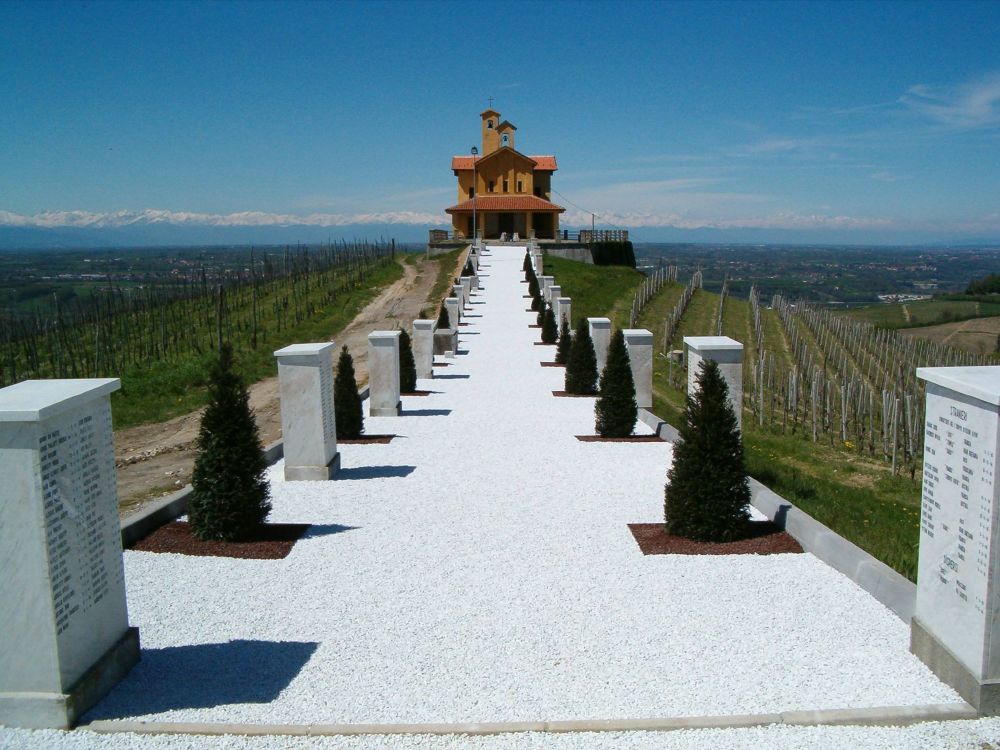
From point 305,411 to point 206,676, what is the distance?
5544 mm

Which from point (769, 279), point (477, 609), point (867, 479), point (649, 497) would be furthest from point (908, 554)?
point (769, 279)

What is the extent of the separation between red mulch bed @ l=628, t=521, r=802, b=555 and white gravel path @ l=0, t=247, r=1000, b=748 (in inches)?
6.1

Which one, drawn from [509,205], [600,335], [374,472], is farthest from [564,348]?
[509,205]

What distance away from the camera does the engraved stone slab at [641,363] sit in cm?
1612

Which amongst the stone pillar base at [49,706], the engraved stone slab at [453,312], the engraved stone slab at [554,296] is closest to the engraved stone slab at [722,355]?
the stone pillar base at [49,706]

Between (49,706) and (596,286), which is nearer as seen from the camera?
(49,706)

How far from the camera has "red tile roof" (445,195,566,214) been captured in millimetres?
57031

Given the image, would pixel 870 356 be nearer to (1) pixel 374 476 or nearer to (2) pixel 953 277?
(1) pixel 374 476

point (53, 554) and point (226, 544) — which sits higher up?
point (53, 554)

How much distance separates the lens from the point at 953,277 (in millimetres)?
123125

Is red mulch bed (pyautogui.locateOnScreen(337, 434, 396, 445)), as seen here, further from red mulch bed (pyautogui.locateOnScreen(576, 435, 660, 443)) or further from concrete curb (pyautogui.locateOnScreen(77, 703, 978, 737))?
concrete curb (pyautogui.locateOnScreen(77, 703, 978, 737))

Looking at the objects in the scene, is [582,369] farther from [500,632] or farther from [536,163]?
[536,163]

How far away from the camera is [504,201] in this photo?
2277 inches

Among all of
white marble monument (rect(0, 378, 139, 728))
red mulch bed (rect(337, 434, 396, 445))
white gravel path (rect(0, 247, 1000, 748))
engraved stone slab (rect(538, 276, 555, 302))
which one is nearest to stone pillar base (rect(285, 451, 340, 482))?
white gravel path (rect(0, 247, 1000, 748))
